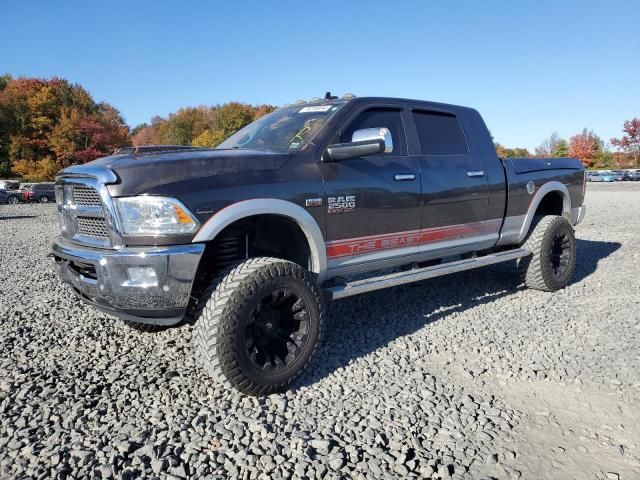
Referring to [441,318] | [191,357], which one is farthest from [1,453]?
[441,318]

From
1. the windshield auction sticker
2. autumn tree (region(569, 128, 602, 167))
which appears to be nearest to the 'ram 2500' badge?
the windshield auction sticker

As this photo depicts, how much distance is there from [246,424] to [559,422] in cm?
183

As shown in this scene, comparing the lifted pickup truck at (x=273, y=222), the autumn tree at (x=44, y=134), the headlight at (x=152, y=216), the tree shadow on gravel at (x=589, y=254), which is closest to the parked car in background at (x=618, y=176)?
the tree shadow on gravel at (x=589, y=254)

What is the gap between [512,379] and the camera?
3.29 meters

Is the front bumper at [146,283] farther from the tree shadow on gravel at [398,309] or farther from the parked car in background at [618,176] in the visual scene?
the parked car in background at [618,176]

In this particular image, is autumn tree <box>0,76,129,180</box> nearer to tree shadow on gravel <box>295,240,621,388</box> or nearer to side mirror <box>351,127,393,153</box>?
tree shadow on gravel <box>295,240,621,388</box>

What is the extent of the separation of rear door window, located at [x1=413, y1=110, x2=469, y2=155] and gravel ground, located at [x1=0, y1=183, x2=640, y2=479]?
165cm

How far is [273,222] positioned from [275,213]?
0.44 metres

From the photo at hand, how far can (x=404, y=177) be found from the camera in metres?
3.97

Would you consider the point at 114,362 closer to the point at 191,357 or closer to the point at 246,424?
the point at 191,357

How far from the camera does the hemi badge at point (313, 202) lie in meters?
3.32

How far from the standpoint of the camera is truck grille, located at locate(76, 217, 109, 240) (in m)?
3.00

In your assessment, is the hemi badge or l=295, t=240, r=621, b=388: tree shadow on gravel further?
l=295, t=240, r=621, b=388: tree shadow on gravel

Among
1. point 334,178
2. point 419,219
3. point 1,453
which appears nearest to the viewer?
point 1,453
